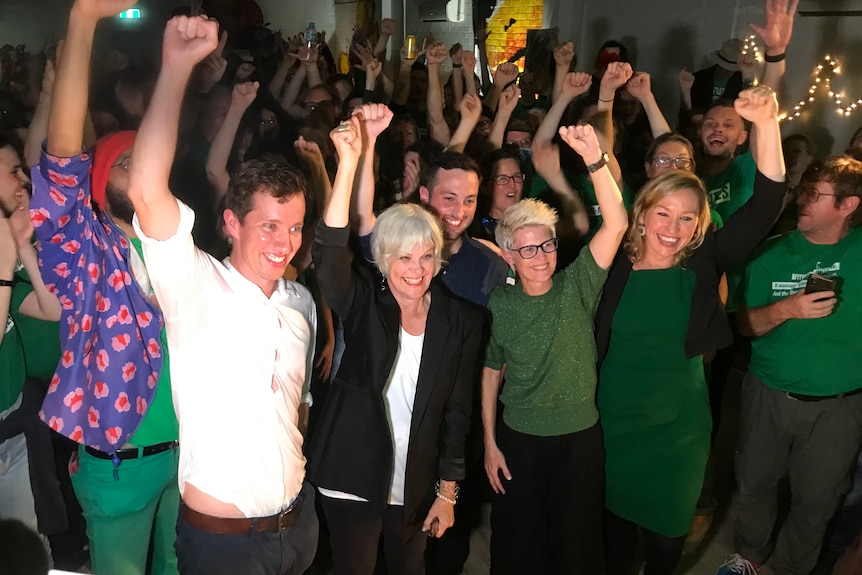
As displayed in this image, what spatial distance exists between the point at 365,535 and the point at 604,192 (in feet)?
4.15

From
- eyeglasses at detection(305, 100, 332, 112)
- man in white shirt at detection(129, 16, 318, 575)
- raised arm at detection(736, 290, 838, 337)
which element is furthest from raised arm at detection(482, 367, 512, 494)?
eyeglasses at detection(305, 100, 332, 112)

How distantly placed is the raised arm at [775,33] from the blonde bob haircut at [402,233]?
1.54 meters

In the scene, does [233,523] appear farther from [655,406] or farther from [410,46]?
[410,46]

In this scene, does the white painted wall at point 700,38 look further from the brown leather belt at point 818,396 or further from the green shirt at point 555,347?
the green shirt at point 555,347

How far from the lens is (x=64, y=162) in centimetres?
136

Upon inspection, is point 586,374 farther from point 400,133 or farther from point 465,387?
point 400,133

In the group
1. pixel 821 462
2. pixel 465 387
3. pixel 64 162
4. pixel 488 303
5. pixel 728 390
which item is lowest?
pixel 728 390

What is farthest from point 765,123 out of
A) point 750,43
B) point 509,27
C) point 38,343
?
point 509,27

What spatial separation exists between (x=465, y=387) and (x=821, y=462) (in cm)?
153

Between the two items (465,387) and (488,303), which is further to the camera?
(488,303)

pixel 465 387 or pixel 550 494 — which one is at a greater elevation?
pixel 465 387

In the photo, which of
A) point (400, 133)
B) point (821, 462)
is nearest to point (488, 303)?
point (821, 462)

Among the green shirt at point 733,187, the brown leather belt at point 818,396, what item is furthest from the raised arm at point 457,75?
the brown leather belt at point 818,396

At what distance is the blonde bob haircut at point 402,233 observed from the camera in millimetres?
1766
